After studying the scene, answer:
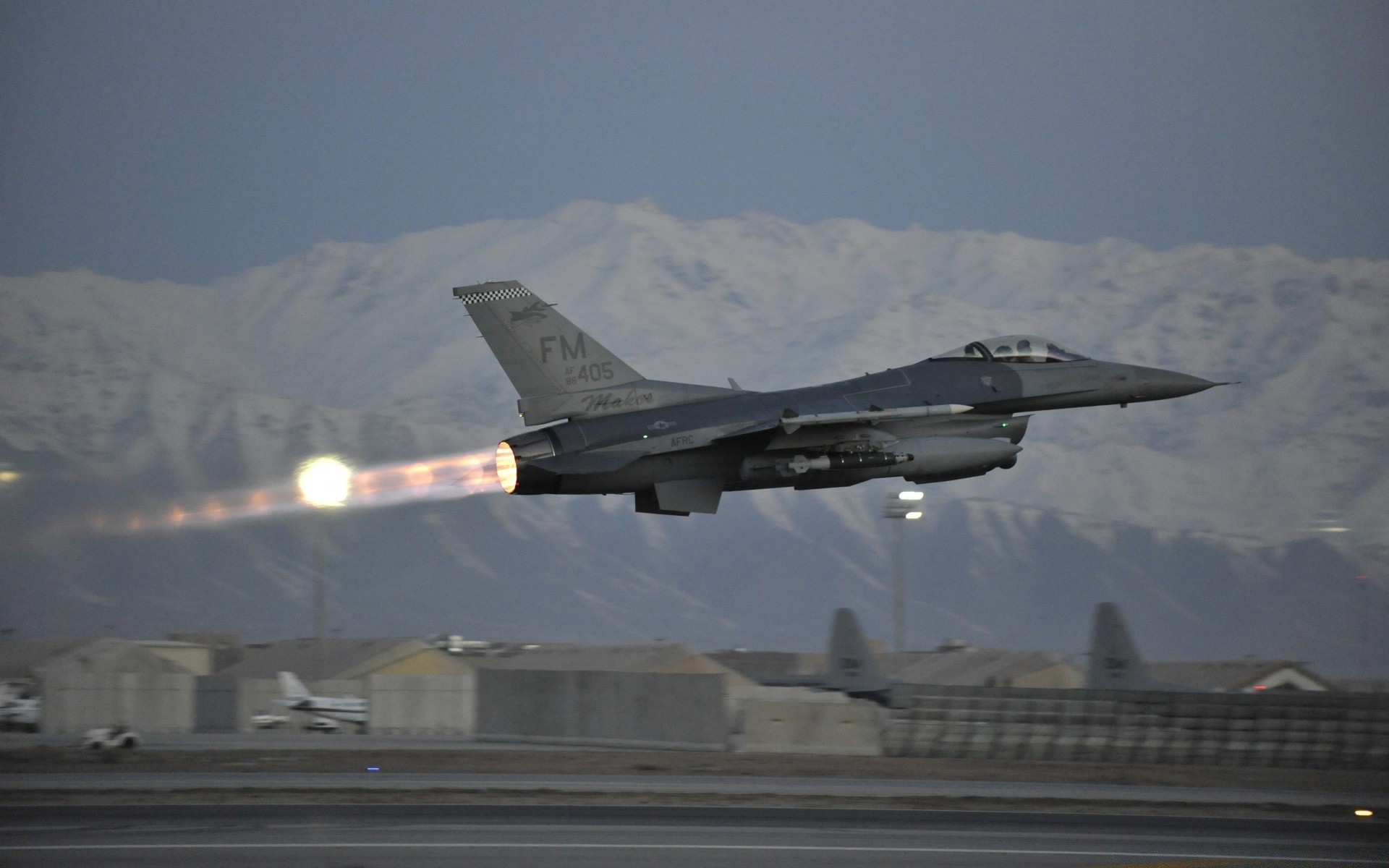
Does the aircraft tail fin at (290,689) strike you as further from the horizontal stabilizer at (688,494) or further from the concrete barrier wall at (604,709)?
the horizontal stabilizer at (688,494)

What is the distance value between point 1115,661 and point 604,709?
12.5 metres

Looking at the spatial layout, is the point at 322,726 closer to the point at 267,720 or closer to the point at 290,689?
the point at 267,720

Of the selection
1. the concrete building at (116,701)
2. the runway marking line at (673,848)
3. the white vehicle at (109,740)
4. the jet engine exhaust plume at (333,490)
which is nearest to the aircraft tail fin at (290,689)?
the concrete building at (116,701)

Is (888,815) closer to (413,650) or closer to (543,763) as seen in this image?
(543,763)

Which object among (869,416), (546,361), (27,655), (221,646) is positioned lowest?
(27,655)

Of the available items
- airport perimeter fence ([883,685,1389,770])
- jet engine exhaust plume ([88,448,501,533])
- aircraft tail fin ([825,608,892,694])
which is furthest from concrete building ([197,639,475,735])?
airport perimeter fence ([883,685,1389,770])

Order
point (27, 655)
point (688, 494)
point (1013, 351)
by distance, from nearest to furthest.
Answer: point (688, 494)
point (1013, 351)
point (27, 655)

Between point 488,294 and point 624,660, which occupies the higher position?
point 488,294

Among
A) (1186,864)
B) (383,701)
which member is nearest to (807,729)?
(383,701)

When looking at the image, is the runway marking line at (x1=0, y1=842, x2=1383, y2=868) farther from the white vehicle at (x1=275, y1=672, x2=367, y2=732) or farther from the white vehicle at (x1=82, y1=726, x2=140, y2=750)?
the white vehicle at (x1=275, y1=672, x2=367, y2=732)

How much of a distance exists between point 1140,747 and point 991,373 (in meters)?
8.76

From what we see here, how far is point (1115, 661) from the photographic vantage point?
114ft

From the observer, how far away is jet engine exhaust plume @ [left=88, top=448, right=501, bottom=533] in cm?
3431

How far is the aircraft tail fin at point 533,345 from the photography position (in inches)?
1076
